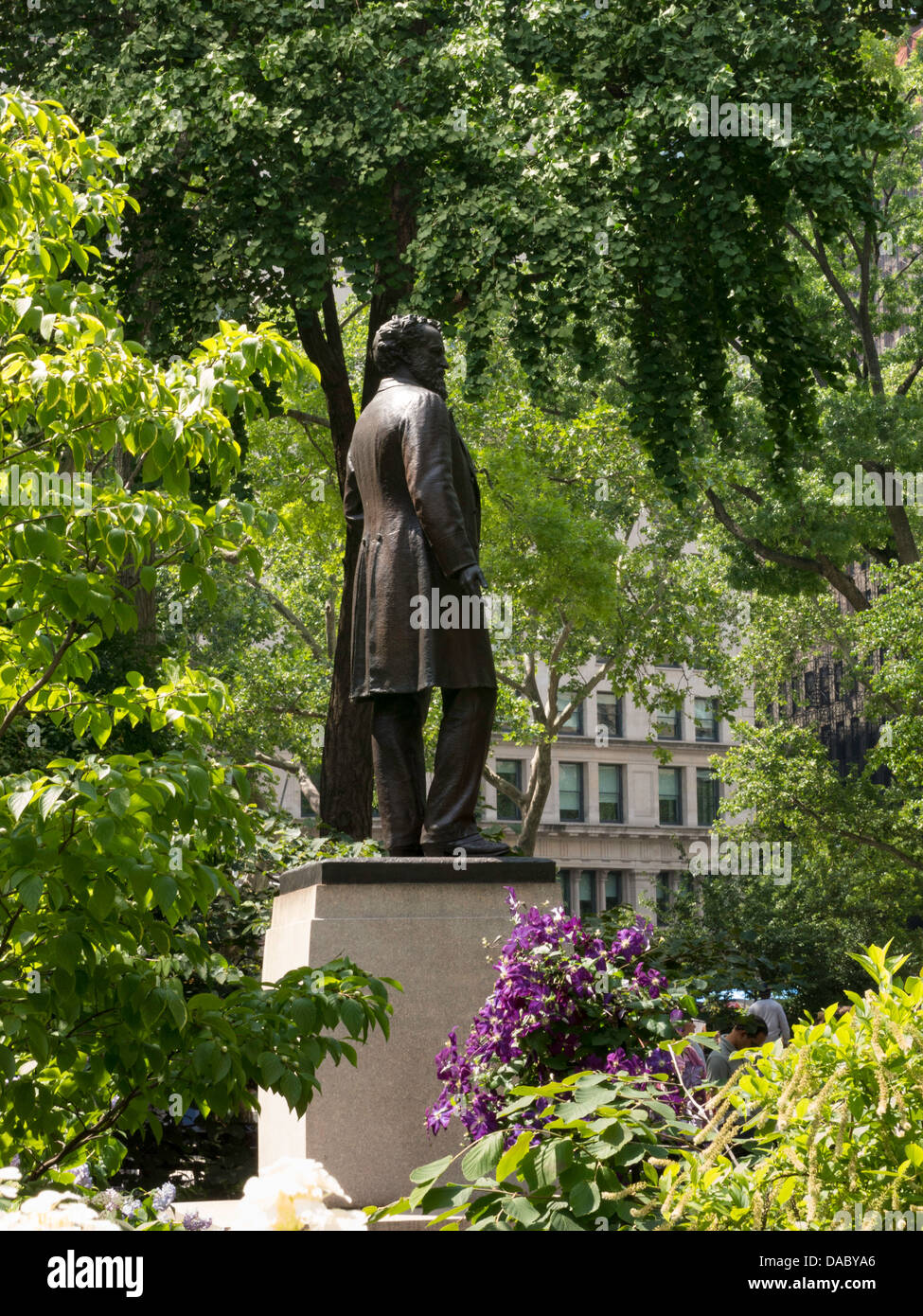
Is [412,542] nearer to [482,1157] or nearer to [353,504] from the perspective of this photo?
[353,504]

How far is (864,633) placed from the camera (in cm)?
2494

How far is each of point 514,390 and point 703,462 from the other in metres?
4.02

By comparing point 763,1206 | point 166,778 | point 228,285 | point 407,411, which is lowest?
point 763,1206

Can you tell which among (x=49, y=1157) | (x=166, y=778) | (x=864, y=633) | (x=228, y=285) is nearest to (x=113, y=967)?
(x=166, y=778)

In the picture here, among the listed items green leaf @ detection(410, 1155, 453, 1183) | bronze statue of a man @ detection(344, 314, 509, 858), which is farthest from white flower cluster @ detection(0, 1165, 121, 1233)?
bronze statue of a man @ detection(344, 314, 509, 858)

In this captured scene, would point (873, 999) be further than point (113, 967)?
No

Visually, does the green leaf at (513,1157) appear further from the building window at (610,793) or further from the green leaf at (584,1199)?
the building window at (610,793)

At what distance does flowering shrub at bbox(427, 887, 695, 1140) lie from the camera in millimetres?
4773

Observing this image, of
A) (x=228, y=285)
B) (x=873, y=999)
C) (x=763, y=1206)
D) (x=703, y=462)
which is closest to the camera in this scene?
(x=763, y=1206)

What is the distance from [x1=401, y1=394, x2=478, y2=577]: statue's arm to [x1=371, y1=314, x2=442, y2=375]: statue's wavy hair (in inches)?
22.5

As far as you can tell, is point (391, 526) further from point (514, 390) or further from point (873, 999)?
point (514, 390)

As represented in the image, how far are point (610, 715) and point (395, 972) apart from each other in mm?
59588

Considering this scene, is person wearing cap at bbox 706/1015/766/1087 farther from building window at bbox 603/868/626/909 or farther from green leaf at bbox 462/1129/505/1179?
building window at bbox 603/868/626/909

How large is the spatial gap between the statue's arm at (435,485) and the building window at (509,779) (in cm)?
5362
